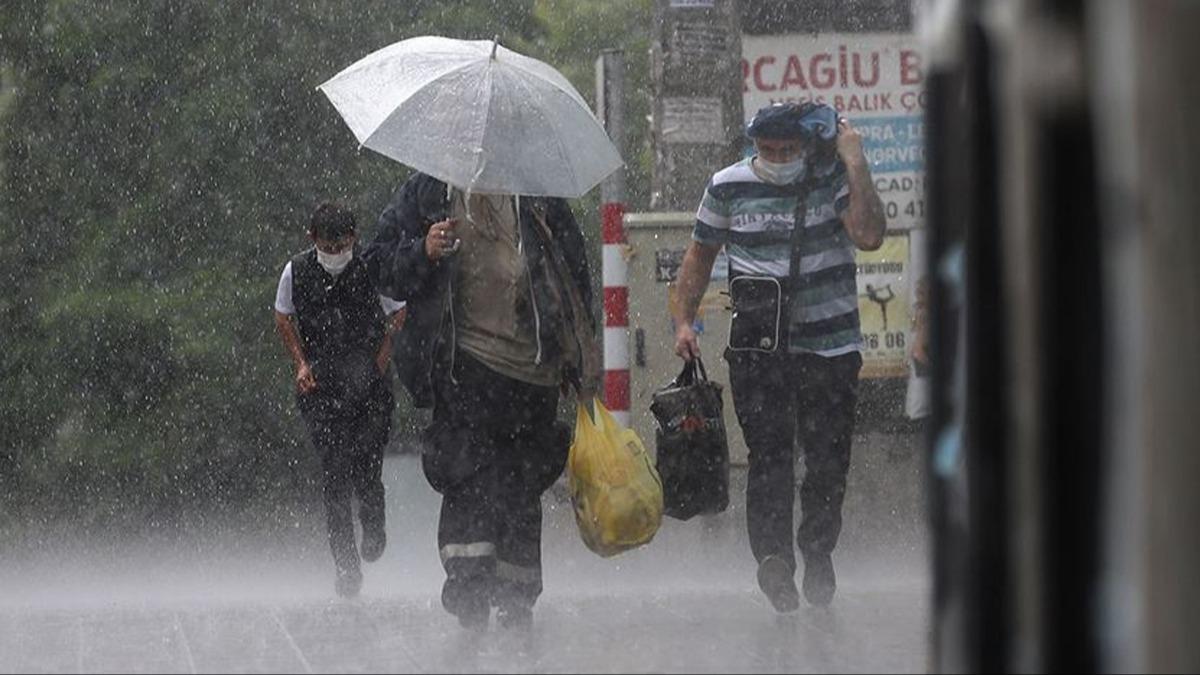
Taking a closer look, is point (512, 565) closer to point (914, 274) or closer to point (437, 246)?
point (437, 246)

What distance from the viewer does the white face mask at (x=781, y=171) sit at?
1005 centimetres

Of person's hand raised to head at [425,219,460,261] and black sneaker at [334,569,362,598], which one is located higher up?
person's hand raised to head at [425,219,460,261]

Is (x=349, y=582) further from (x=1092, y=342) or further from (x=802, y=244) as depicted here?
(x=1092, y=342)

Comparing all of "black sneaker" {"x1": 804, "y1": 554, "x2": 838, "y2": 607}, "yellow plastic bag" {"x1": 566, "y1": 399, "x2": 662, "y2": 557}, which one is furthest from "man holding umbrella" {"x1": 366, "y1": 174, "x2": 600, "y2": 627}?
"black sneaker" {"x1": 804, "y1": 554, "x2": 838, "y2": 607}

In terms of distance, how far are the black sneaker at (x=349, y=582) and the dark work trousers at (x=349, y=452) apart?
0.44ft

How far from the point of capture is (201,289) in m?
24.2

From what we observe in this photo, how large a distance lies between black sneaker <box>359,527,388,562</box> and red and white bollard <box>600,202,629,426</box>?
5.95ft

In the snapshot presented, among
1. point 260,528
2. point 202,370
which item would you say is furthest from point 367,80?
point 202,370

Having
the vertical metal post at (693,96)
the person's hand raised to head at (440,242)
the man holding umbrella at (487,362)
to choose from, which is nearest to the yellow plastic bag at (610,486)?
the man holding umbrella at (487,362)

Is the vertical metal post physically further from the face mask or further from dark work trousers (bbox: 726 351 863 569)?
dark work trousers (bbox: 726 351 863 569)

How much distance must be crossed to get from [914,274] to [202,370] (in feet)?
38.5

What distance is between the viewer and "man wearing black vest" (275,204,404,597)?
1176 centimetres

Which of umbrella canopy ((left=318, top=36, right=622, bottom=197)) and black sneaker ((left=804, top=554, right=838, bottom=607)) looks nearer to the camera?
umbrella canopy ((left=318, top=36, right=622, bottom=197))

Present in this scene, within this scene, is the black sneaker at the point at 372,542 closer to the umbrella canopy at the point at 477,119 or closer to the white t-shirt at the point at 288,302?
the white t-shirt at the point at 288,302
